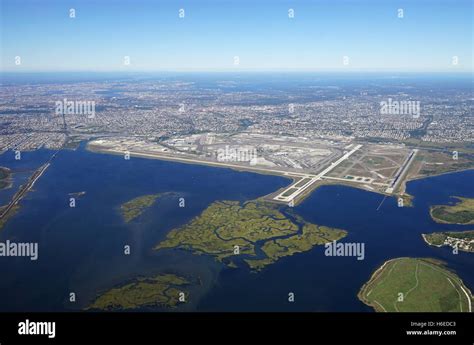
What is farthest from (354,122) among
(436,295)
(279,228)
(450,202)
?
(436,295)

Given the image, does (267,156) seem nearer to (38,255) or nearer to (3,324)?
(38,255)

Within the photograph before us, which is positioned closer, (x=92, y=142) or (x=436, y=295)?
(x=436, y=295)

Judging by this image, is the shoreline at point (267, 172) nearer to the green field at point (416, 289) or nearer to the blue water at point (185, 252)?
the blue water at point (185, 252)

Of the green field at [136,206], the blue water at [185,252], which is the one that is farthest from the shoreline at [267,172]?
the green field at [136,206]

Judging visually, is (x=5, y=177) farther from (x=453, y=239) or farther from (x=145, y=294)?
(x=453, y=239)

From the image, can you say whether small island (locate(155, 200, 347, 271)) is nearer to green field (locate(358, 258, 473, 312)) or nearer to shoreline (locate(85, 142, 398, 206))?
shoreline (locate(85, 142, 398, 206))

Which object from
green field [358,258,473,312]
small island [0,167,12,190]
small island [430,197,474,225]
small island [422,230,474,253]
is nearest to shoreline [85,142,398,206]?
small island [430,197,474,225]
